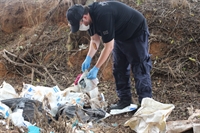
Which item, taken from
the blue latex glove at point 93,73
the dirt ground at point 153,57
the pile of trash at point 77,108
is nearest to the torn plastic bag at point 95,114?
the pile of trash at point 77,108

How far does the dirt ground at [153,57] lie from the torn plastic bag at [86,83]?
0.44 m

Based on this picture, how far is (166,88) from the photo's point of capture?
369cm

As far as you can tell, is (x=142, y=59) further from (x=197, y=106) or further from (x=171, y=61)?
(x=171, y=61)

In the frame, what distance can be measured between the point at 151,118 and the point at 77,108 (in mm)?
661

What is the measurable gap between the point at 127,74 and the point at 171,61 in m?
1.32

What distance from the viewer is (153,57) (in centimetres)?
423

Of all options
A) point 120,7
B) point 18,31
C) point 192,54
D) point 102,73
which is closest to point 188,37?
point 192,54

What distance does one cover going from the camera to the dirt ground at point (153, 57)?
12.1 feet

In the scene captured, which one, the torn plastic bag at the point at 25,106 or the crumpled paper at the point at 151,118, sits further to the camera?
the torn plastic bag at the point at 25,106

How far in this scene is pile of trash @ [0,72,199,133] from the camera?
2367 mm

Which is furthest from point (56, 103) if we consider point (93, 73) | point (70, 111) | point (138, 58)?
point (138, 58)

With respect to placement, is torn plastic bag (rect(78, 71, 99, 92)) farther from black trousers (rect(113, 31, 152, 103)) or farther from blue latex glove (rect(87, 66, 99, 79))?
black trousers (rect(113, 31, 152, 103))

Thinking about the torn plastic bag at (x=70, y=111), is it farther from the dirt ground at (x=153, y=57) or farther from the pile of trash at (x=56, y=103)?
the dirt ground at (x=153, y=57)

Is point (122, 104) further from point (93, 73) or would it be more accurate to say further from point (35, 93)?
point (35, 93)
